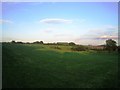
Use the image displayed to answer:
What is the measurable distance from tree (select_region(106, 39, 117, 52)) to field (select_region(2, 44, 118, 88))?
0.39 ft

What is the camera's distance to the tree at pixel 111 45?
5016mm

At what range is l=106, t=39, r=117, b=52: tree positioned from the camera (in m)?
5.02

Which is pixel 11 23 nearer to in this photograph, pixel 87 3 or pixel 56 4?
pixel 56 4

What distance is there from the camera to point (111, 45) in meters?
5.05

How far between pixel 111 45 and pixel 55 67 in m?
1.23

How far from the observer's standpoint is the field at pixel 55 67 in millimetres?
4934

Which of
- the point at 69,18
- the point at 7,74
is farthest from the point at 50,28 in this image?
the point at 7,74

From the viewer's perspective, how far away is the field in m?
4.93

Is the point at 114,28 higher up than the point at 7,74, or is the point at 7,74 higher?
the point at 114,28

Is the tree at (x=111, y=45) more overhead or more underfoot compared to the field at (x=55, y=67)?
more overhead

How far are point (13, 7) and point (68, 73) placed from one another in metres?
1.76

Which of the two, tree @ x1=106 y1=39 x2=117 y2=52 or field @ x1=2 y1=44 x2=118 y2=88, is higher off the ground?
tree @ x1=106 y1=39 x2=117 y2=52

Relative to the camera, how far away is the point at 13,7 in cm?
505

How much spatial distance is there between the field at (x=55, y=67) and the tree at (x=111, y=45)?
0.12 m
